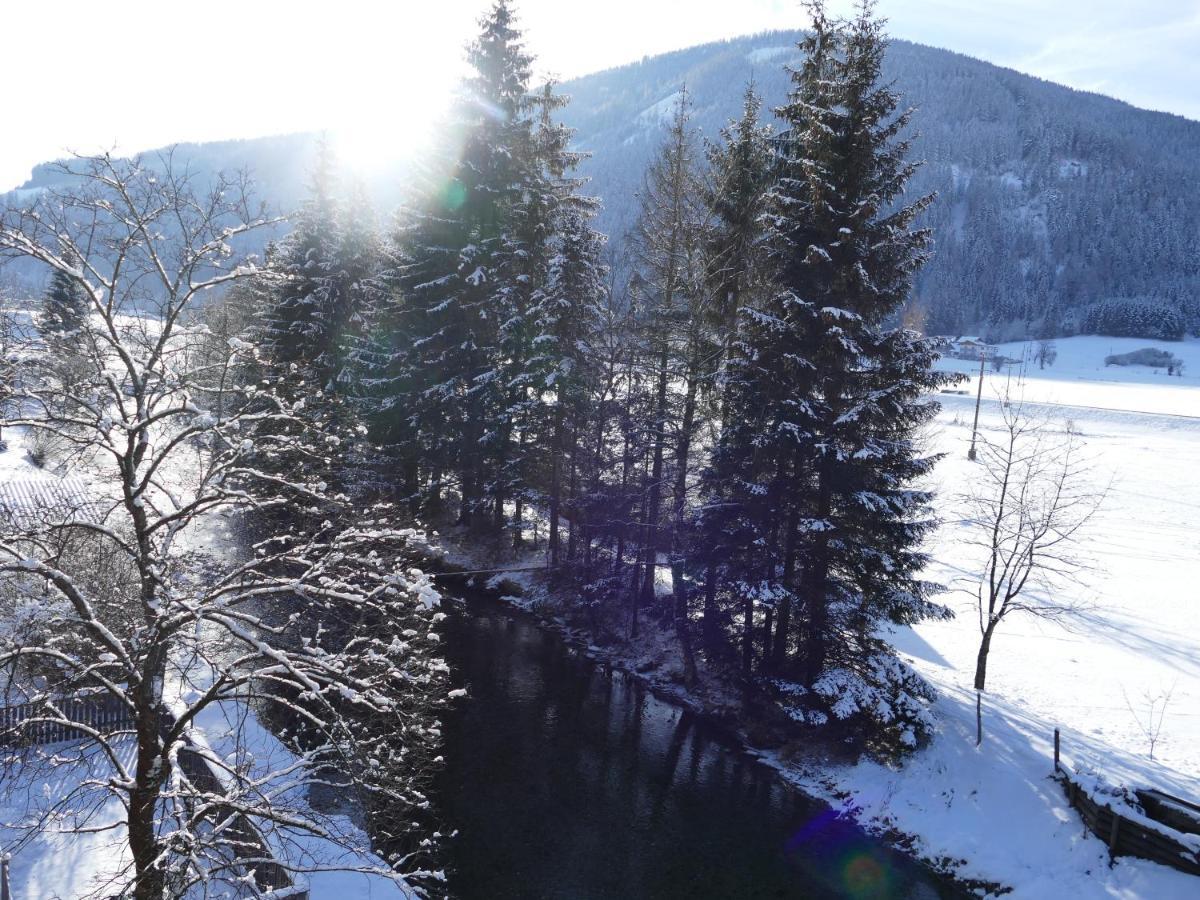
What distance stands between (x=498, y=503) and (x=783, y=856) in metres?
20.7

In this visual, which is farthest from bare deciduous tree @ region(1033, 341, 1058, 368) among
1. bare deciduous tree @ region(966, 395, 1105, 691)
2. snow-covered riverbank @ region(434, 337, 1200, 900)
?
snow-covered riverbank @ region(434, 337, 1200, 900)

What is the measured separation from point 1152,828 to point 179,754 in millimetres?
18353

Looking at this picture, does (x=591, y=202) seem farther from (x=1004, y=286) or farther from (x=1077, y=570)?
(x=1004, y=286)

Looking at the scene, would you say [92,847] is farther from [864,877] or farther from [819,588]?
[819,588]

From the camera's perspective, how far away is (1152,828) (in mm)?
12414

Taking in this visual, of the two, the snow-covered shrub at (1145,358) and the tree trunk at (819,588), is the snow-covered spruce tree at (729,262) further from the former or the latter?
the snow-covered shrub at (1145,358)

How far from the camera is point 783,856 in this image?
1399cm

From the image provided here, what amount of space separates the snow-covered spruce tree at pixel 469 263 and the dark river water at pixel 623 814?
1268 cm

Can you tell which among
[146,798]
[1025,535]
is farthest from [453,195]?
[146,798]

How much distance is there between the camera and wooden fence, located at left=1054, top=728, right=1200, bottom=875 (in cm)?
1216

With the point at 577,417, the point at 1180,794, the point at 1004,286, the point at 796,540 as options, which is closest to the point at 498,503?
the point at 577,417

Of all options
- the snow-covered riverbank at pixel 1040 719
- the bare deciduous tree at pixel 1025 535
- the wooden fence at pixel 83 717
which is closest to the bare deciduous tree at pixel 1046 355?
the bare deciduous tree at pixel 1025 535

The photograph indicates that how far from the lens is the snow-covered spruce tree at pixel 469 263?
1137 inches

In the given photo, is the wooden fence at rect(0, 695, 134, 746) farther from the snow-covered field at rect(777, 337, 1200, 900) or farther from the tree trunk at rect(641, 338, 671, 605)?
the snow-covered field at rect(777, 337, 1200, 900)
